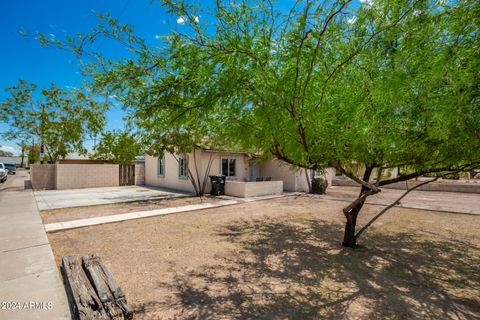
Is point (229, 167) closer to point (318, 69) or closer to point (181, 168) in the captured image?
point (181, 168)

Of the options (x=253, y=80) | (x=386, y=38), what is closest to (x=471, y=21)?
(x=386, y=38)

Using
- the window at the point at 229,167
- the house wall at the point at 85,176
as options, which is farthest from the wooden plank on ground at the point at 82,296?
the house wall at the point at 85,176

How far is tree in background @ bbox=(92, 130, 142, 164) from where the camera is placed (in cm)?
2203

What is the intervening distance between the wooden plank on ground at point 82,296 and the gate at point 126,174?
59.3ft

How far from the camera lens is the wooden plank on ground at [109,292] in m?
3.12

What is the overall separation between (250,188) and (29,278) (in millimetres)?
11017

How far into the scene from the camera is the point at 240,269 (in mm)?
4824

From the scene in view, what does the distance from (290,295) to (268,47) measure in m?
3.65

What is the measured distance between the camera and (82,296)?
328cm

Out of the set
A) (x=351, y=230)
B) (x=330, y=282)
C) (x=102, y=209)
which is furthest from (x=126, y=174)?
(x=330, y=282)

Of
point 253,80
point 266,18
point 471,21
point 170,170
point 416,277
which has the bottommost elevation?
point 416,277

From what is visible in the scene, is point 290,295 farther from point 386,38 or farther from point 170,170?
point 170,170

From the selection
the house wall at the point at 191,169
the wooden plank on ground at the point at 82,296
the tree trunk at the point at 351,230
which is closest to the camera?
the wooden plank on ground at the point at 82,296

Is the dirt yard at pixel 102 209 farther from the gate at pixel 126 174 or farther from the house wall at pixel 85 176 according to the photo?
the gate at pixel 126 174
